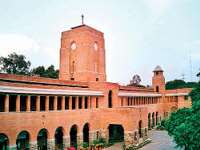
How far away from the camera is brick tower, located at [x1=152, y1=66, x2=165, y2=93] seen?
4978 centimetres

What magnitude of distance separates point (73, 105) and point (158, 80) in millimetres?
25787

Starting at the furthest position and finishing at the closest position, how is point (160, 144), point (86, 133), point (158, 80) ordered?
point (158, 80) < point (160, 144) < point (86, 133)

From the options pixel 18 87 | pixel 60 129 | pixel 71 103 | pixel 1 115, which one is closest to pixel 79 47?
pixel 71 103

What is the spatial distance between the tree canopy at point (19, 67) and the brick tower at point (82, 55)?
62.9 feet

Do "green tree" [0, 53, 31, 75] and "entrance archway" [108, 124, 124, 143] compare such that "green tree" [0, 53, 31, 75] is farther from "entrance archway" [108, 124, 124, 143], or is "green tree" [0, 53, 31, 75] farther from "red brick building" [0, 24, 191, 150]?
"entrance archway" [108, 124, 124, 143]

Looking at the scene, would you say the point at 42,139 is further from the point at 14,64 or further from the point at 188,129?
the point at 14,64

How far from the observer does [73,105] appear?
28.2 m

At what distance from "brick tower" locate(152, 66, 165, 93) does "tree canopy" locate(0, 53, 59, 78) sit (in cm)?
2138

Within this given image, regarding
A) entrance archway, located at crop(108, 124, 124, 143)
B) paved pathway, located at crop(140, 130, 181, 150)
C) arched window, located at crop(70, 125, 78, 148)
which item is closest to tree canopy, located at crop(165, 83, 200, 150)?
paved pathway, located at crop(140, 130, 181, 150)

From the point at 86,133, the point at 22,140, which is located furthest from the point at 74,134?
the point at 22,140

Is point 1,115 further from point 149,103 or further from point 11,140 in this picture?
point 149,103

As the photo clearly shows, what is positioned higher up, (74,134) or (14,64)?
(14,64)

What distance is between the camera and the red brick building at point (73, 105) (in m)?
21.6

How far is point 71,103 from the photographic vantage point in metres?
27.3
